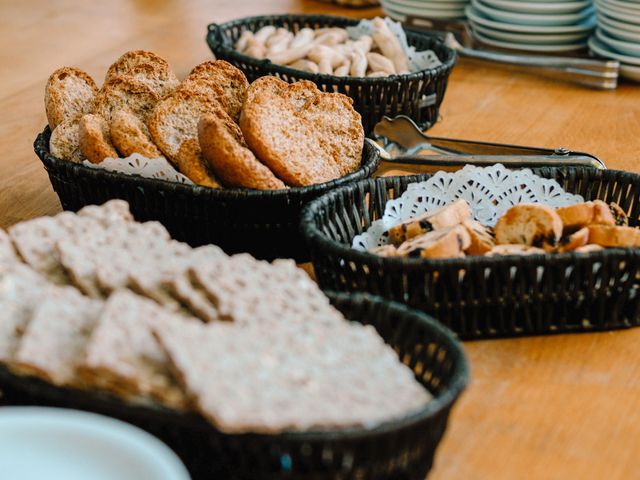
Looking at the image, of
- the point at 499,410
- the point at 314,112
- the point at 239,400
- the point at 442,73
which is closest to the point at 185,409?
the point at 239,400

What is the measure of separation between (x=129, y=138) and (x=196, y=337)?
0.67 m

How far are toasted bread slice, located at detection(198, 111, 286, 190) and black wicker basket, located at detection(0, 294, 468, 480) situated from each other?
528 millimetres

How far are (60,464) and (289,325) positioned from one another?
24cm

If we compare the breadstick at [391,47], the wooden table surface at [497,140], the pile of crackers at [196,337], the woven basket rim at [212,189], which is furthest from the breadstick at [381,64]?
the pile of crackers at [196,337]

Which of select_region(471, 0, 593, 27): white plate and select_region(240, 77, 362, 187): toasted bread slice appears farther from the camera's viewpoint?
select_region(471, 0, 593, 27): white plate

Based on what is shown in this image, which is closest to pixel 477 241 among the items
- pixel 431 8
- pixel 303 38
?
pixel 303 38

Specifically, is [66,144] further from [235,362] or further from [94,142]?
A: [235,362]

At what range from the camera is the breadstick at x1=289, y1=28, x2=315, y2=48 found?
2141 millimetres

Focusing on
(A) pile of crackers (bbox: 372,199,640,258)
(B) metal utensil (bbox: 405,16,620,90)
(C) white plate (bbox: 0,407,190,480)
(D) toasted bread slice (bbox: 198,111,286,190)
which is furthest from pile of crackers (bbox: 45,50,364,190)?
(B) metal utensil (bbox: 405,16,620,90)

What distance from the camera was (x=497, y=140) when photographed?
1945 millimetres

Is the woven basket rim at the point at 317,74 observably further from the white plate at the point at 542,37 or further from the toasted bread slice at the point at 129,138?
the toasted bread slice at the point at 129,138

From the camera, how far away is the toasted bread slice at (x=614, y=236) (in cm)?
117

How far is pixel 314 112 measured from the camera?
153cm

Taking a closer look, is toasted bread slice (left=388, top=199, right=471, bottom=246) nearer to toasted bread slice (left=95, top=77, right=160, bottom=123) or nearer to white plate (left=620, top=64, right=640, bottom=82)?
toasted bread slice (left=95, top=77, right=160, bottom=123)
